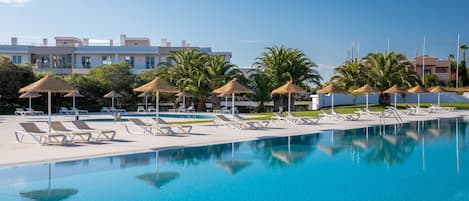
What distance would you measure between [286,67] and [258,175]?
29357 mm

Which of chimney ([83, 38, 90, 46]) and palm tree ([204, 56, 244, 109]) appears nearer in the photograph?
palm tree ([204, 56, 244, 109])

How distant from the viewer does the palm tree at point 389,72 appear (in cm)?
3975

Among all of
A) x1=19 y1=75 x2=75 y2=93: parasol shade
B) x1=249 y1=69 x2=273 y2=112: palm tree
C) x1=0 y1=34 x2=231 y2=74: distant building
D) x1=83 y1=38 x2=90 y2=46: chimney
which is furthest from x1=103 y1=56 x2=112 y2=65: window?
x1=19 y1=75 x2=75 y2=93: parasol shade

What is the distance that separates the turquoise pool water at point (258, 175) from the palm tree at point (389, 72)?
2521 cm

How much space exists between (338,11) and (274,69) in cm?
707

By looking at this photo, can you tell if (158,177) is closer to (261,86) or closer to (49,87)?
(49,87)

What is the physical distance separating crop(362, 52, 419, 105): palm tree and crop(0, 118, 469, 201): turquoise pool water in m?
25.2

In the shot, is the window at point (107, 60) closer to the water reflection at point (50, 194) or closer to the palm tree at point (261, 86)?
the palm tree at point (261, 86)

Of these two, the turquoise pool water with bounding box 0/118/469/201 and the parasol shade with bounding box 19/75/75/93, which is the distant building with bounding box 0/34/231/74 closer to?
the parasol shade with bounding box 19/75/75/93

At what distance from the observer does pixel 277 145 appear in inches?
609

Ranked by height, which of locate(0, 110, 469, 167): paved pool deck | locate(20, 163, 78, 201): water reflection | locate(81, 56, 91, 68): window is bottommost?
locate(20, 163, 78, 201): water reflection

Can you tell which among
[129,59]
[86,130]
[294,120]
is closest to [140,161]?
[86,130]

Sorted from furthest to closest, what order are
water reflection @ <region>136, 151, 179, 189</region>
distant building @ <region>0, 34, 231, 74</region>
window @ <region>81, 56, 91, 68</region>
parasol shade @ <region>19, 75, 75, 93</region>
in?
window @ <region>81, 56, 91, 68</region> < distant building @ <region>0, 34, 231, 74</region> < parasol shade @ <region>19, 75, 75, 93</region> < water reflection @ <region>136, 151, 179, 189</region>

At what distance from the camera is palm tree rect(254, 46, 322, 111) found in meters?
39.1
